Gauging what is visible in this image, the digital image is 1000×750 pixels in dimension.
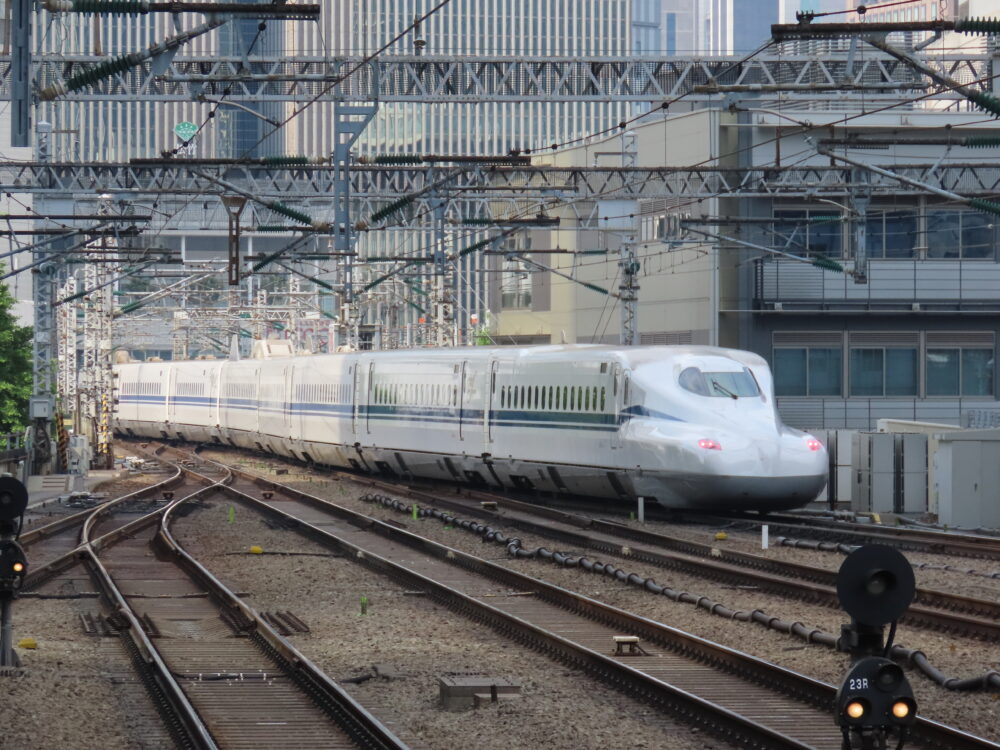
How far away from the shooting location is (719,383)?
85.4 feet

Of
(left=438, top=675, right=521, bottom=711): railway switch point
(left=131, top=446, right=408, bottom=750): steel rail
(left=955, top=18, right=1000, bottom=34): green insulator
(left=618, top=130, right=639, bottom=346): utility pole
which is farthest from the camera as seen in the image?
(left=618, top=130, right=639, bottom=346): utility pole

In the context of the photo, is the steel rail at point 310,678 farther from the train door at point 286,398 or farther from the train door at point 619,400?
the train door at point 286,398

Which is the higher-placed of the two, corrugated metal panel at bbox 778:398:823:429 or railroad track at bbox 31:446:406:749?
corrugated metal panel at bbox 778:398:823:429

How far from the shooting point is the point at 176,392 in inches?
2516

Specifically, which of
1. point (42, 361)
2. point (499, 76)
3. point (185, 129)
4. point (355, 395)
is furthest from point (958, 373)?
point (499, 76)

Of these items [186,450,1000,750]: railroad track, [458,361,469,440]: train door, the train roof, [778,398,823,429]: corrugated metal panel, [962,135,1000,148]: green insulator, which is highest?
[962,135,1000,148]: green insulator

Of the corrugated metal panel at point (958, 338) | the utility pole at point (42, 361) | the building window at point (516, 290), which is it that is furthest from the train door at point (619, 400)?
the building window at point (516, 290)

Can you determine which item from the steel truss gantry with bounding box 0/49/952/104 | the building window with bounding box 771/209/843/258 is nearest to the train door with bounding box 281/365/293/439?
the building window with bounding box 771/209/843/258

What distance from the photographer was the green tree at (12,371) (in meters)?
72.5

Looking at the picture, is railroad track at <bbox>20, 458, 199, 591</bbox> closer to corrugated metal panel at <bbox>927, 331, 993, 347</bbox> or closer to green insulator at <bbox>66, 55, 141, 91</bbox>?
green insulator at <bbox>66, 55, 141, 91</bbox>

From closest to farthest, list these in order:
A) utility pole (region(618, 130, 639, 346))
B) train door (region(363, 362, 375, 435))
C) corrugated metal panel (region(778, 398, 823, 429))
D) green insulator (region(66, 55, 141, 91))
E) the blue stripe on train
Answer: green insulator (region(66, 55, 141, 91))
the blue stripe on train
utility pole (region(618, 130, 639, 346))
train door (region(363, 362, 375, 435))
corrugated metal panel (region(778, 398, 823, 429))

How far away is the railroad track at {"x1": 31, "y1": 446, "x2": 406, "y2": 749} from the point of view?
10836mm

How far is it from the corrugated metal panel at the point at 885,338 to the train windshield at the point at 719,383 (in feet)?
93.7

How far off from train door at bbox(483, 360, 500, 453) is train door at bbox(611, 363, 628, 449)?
17.0 feet
